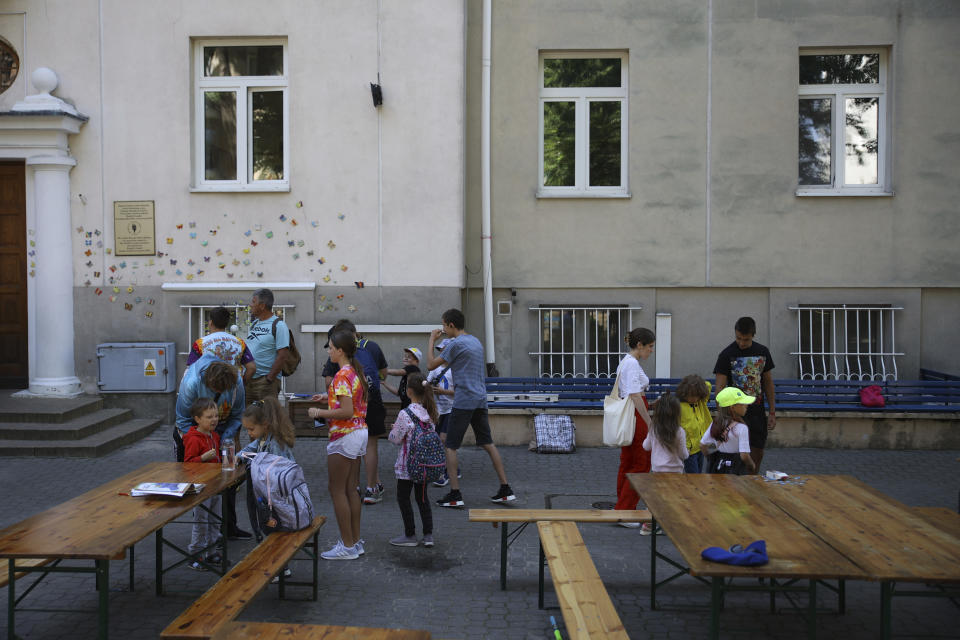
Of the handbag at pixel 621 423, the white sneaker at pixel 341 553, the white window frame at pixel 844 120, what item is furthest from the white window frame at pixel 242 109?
the white window frame at pixel 844 120

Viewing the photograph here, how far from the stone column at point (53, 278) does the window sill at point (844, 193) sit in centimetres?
988

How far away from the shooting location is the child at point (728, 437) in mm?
6285

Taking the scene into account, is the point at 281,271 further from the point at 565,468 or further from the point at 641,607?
the point at 641,607

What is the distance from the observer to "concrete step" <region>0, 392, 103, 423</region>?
986 centimetres

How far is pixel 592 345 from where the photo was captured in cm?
1162

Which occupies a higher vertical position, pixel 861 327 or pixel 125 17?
pixel 125 17

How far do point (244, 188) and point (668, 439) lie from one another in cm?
691

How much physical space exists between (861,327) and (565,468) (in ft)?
17.0

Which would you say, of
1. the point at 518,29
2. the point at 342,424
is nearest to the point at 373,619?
the point at 342,424

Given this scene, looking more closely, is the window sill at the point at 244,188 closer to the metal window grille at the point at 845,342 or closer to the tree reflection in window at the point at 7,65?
the tree reflection in window at the point at 7,65

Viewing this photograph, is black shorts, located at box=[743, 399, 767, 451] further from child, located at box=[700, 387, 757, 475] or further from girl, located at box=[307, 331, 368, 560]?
girl, located at box=[307, 331, 368, 560]

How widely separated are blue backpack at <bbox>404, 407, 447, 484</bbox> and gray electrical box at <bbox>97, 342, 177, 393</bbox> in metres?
5.73

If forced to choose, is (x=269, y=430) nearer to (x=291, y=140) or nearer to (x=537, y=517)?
(x=537, y=517)

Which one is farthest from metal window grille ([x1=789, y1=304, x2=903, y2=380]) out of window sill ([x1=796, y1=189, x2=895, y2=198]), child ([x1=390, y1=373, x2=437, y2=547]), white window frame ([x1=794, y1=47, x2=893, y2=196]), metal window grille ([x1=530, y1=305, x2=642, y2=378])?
child ([x1=390, y1=373, x2=437, y2=547])
